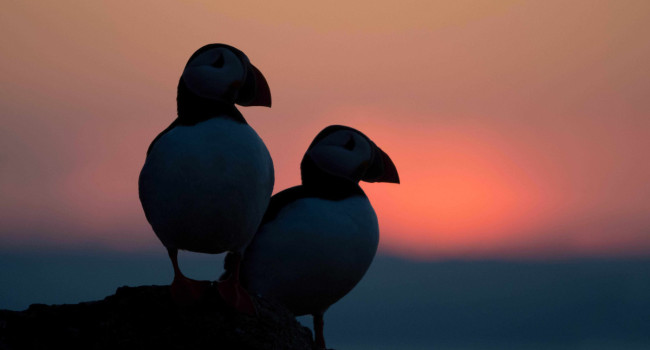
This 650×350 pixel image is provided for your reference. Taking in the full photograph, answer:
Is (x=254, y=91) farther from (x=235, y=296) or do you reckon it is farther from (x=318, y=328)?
(x=318, y=328)

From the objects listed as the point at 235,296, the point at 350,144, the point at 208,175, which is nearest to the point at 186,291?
the point at 235,296

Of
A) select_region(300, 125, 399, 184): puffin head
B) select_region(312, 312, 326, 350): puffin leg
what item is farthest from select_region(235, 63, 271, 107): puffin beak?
select_region(312, 312, 326, 350): puffin leg

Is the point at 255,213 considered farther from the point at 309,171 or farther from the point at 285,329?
the point at 309,171

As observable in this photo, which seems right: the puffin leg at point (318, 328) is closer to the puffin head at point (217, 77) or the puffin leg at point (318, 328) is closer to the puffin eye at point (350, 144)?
the puffin eye at point (350, 144)

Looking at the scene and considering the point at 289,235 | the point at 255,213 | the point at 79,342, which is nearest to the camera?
the point at 79,342

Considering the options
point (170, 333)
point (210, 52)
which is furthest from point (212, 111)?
point (170, 333)

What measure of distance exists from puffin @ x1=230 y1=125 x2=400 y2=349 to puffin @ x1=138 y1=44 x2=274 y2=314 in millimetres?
1105

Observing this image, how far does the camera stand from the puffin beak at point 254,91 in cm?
617

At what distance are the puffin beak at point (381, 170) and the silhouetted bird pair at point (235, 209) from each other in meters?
0.66

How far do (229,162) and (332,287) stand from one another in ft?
6.31

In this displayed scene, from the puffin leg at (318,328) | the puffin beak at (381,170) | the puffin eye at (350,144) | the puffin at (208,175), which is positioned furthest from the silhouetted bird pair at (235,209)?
the puffin beak at (381,170)

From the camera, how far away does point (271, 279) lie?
278 inches

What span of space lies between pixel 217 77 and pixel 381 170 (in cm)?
238

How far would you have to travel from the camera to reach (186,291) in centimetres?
564
